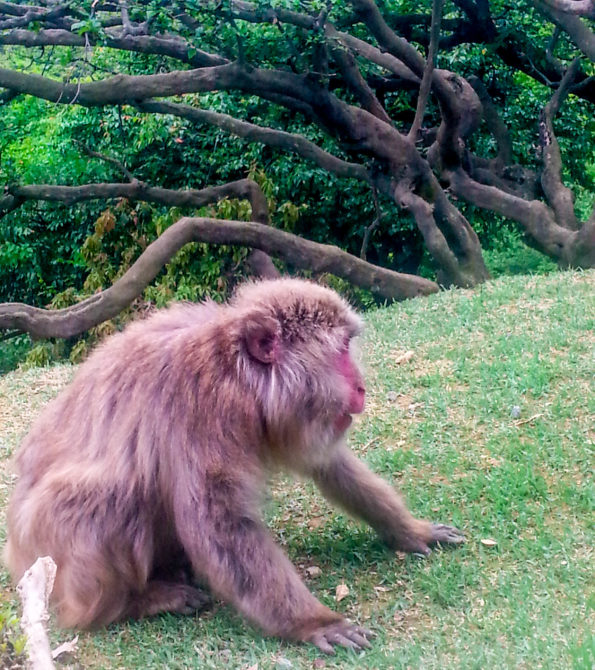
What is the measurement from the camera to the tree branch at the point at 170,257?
26.7 ft

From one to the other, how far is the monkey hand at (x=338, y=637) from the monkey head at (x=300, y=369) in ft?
2.10

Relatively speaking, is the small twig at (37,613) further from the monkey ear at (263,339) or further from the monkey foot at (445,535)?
the monkey foot at (445,535)

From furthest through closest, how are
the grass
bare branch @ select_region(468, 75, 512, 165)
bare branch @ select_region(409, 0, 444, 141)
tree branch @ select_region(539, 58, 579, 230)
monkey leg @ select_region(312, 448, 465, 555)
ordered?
bare branch @ select_region(468, 75, 512, 165), tree branch @ select_region(539, 58, 579, 230), bare branch @ select_region(409, 0, 444, 141), monkey leg @ select_region(312, 448, 465, 555), the grass

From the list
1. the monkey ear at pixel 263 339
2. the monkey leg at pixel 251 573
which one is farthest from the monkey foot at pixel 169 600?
the monkey ear at pixel 263 339

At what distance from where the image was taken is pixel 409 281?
8.94 meters

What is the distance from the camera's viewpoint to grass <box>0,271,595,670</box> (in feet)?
10.1

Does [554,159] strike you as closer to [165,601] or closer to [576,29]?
[576,29]

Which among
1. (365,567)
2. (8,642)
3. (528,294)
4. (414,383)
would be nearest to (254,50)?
(528,294)

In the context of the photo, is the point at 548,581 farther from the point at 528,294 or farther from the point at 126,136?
the point at 126,136

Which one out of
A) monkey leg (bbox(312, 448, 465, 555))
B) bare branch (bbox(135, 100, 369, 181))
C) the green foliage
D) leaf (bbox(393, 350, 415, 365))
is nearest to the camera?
the green foliage

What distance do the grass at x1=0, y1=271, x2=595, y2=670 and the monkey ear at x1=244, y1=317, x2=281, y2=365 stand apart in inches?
43.5

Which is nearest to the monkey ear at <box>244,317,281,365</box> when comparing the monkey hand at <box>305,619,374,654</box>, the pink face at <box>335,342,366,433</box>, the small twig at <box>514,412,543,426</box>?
the pink face at <box>335,342,366,433</box>

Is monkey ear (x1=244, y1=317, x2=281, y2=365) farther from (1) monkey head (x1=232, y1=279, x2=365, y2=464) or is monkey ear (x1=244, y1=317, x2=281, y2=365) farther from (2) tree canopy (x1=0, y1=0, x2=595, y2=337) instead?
(2) tree canopy (x1=0, y1=0, x2=595, y2=337)

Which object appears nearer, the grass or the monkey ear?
the grass
